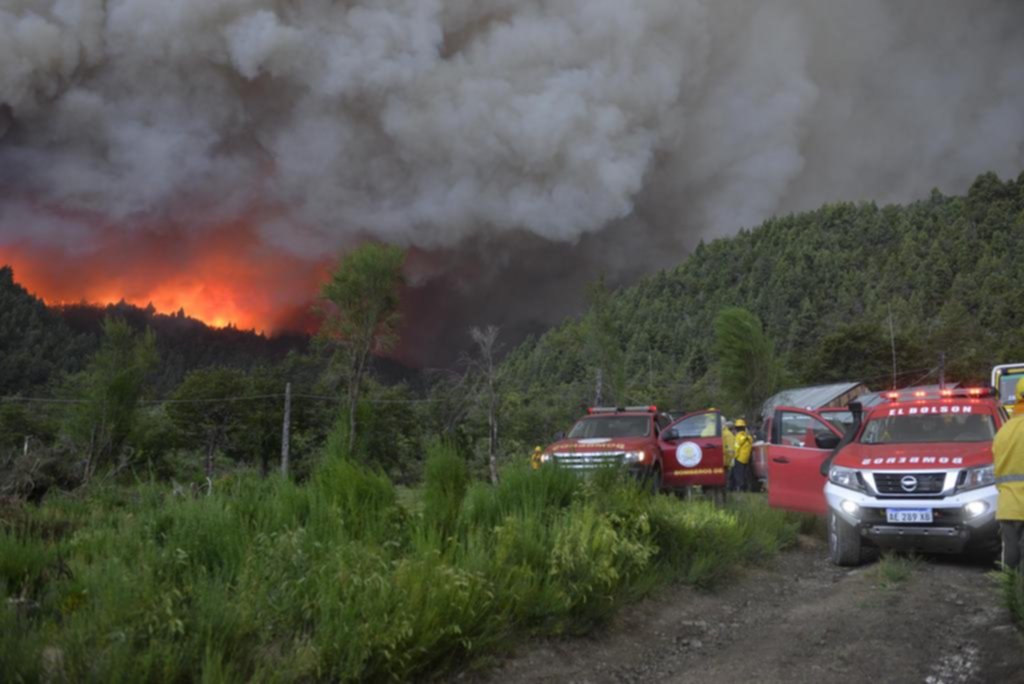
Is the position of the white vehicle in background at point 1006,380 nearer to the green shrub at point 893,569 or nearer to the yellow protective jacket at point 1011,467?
the green shrub at point 893,569

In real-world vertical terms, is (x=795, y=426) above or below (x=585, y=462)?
above

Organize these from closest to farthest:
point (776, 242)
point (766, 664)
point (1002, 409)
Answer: point (766, 664), point (1002, 409), point (776, 242)

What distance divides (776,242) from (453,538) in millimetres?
147785

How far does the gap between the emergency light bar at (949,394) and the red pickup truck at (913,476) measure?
1 centimetres

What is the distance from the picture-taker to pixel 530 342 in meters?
111

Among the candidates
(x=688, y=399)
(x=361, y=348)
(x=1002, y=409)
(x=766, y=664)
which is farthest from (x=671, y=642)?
(x=688, y=399)

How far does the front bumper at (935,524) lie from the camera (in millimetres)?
8039

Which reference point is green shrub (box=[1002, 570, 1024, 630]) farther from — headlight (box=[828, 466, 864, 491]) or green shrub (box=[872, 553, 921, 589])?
headlight (box=[828, 466, 864, 491])

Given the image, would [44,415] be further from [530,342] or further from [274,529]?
[530,342]

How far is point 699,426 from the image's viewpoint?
45.2ft

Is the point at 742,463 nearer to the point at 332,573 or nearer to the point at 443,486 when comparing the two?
the point at 443,486

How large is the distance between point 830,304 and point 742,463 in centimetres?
10323

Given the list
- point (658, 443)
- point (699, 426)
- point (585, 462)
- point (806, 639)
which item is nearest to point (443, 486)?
point (585, 462)

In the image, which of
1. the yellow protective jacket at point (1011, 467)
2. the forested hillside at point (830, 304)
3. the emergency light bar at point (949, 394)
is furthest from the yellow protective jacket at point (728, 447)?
the forested hillside at point (830, 304)
